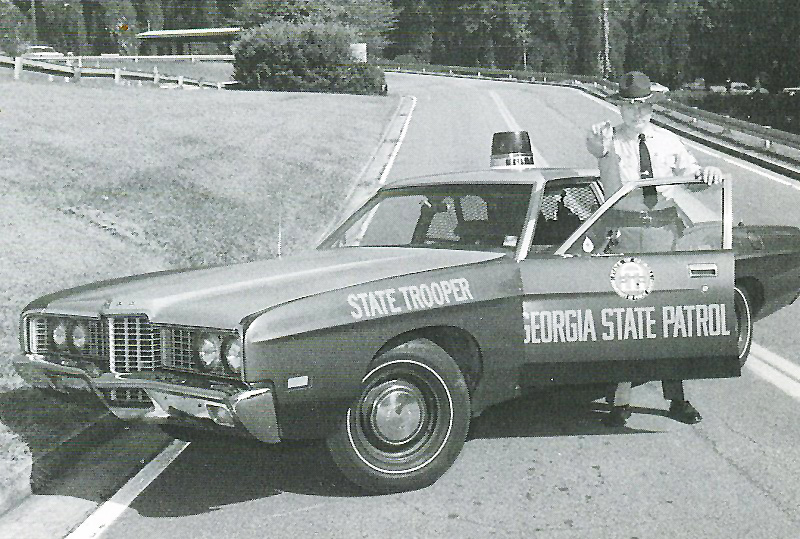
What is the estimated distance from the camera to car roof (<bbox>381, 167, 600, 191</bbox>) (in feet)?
21.5

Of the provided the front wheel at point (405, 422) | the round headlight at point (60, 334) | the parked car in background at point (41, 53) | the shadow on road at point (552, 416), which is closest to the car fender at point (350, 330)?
A: the front wheel at point (405, 422)

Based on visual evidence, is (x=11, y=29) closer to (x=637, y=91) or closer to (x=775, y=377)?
(x=637, y=91)

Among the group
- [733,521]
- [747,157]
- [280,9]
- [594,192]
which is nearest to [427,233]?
[594,192]

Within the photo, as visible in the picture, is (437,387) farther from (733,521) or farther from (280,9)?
(280,9)

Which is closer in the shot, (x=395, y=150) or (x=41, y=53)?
(x=395, y=150)

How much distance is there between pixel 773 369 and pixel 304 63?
1837 inches

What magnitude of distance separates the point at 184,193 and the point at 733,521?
13382 millimetres

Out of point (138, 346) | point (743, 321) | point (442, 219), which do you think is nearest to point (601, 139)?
point (442, 219)

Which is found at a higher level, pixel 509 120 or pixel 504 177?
pixel 504 177

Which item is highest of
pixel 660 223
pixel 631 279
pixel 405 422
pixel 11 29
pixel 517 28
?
pixel 11 29

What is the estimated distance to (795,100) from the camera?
8275cm

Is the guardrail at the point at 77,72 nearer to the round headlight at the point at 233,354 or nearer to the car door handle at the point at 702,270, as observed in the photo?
the car door handle at the point at 702,270

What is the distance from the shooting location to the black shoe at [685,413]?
21.7ft

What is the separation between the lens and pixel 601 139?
728cm
